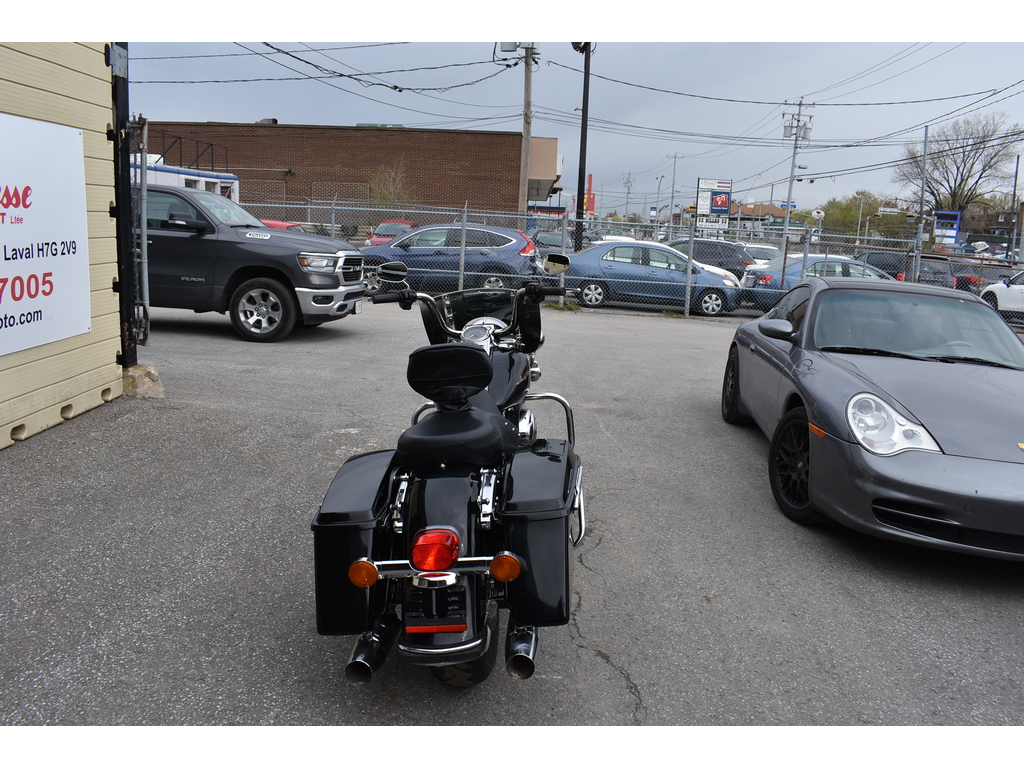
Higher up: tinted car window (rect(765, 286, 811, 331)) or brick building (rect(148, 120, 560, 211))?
brick building (rect(148, 120, 560, 211))

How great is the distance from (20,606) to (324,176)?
124 feet

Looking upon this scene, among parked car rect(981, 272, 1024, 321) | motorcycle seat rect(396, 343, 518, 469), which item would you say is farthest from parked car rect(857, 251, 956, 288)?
motorcycle seat rect(396, 343, 518, 469)

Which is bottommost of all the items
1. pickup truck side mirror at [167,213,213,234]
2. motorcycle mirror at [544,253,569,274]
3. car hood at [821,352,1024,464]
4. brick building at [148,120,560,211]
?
car hood at [821,352,1024,464]

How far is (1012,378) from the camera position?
476cm

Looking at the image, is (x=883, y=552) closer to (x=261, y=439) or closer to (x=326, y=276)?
(x=261, y=439)

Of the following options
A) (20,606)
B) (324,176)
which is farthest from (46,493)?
(324,176)

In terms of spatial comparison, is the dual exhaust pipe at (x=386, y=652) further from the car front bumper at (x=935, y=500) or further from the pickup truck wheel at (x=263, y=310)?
the pickup truck wheel at (x=263, y=310)

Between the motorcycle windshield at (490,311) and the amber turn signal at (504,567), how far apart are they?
1906 millimetres

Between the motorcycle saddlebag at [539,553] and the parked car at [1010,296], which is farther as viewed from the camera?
the parked car at [1010,296]

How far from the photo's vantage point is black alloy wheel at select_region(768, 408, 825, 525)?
4.60 meters

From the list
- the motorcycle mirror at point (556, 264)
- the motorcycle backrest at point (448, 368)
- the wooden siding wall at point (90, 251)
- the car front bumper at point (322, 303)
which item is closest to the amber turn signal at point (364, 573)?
the motorcycle backrest at point (448, 368)

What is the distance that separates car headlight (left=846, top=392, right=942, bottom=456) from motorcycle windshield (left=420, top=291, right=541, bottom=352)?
1781 millimetres

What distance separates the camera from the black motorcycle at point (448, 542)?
101 inches

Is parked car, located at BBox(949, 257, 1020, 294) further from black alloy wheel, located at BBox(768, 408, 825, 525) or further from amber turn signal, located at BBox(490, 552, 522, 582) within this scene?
amber turn signal, located at BBox(490, 552, 522, 582)
